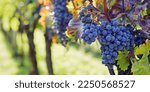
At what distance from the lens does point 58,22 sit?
273 cm

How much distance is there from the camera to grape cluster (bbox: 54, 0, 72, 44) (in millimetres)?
2740

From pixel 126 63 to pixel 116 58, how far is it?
0.24 feet

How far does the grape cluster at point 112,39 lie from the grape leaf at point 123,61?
0.21 feet

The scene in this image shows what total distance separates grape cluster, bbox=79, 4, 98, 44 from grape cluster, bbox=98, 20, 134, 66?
4cm

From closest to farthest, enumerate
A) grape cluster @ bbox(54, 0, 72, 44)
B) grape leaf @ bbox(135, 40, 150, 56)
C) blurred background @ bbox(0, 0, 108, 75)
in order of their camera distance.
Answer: grape leaf @ bbox(135, 40, 150, 56) < grape cluster @ bbox(54, 0, 72, 44) < blurred background @ bbox(0, 0, 108, 75)

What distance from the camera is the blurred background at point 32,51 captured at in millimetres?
3730

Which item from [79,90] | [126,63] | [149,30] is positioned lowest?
[79,90]

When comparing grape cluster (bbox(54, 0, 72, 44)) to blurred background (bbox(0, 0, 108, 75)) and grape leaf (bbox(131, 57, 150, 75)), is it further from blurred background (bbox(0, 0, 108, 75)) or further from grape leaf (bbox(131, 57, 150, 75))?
grape leaf (bbox(131, 57, 150, 75))

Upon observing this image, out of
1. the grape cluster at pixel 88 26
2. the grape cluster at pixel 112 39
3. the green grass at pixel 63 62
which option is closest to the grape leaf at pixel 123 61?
the grape cluster at pixel 112 39

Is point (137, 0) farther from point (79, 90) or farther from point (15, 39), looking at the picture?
point (15, 39)

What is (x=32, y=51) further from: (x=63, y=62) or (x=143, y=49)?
(x=143, y=49)

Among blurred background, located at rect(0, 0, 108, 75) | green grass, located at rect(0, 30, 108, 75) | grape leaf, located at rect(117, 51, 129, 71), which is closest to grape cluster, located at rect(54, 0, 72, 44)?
blurred background, located at rect(0, 0, 108, 75)

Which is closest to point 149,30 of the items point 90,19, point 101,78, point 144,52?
point 144,52

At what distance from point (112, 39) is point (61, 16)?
2.08 ft
